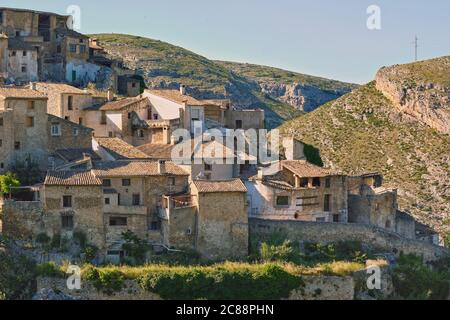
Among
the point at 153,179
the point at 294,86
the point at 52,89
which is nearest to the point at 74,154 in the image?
the point at 153,179

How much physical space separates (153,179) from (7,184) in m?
6.94

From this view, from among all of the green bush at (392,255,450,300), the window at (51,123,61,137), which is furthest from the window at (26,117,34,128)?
the green bush at (392,255,450,300)

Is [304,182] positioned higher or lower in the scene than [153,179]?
lower

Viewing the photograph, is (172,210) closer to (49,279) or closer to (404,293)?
(49,279)

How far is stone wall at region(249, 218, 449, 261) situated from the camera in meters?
52.9

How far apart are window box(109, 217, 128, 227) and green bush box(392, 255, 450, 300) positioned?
42.8 ft

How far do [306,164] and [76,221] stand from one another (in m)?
15.0

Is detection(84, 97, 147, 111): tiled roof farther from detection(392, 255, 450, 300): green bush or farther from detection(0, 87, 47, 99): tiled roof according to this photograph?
detection(392, 255, 450, 300): green bush

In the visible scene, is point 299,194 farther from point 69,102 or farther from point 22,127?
point 69,102

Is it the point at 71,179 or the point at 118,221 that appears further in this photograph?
the point at 118,221

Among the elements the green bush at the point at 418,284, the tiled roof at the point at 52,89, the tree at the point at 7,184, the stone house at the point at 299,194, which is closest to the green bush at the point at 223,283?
the green bush at the point at 418,284

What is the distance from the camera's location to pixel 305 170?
5731 centimetres

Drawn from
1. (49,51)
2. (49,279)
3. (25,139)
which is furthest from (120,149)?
(49,51)

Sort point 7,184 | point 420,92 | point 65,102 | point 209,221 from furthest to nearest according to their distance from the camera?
point 420,92 → point 65,102 → point 209,221 → point 7,184
